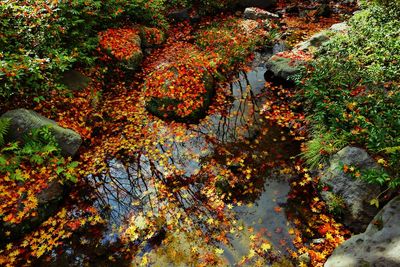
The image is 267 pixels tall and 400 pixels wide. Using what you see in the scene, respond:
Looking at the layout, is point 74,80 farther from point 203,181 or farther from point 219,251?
point 219,251

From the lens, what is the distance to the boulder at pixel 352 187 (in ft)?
17.5

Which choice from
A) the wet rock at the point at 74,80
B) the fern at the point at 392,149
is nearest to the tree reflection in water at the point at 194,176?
the fern at the point at 392,149

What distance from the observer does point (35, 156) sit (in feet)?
21.4

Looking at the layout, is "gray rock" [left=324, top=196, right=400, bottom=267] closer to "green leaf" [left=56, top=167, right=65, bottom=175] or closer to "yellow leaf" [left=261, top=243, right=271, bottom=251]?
"yellow leaf" [left=261, top=243, right=271, bottom=251]

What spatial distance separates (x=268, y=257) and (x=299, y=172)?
2.40m

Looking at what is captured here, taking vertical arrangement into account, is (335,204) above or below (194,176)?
above

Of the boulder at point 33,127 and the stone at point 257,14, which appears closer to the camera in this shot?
the boulder at point 33,127

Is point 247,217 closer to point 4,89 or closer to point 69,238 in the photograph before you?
point 69,238

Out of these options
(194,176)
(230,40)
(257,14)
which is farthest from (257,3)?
(194,176)

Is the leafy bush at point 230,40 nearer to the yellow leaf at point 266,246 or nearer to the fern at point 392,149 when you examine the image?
the fern at point 392,149

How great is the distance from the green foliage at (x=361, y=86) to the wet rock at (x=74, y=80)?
7.23m

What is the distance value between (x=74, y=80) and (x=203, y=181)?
5.82 m

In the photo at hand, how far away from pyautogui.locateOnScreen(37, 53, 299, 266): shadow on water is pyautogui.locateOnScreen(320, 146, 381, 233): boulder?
1020mm

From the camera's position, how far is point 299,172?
22.1ft
